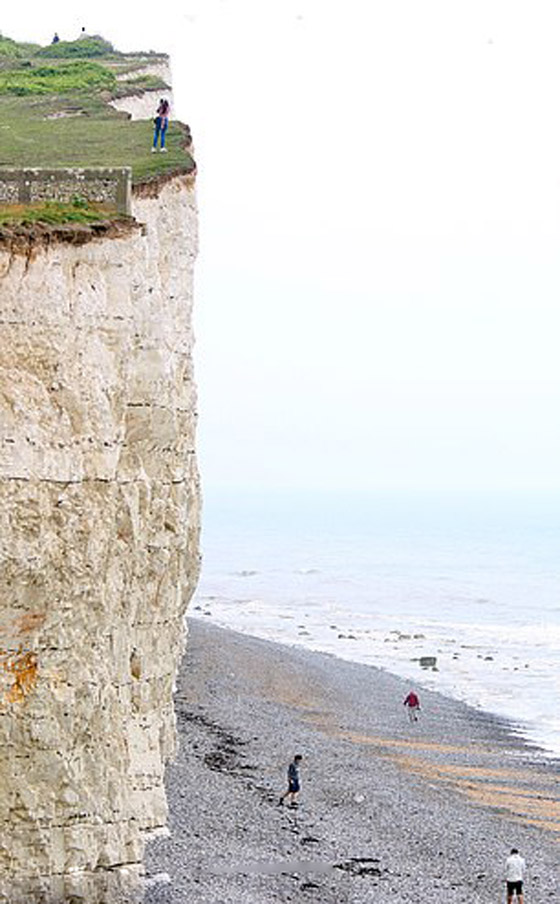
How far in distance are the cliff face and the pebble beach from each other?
3228mm

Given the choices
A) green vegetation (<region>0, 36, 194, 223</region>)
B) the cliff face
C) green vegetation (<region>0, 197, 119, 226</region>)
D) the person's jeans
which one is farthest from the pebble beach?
the person's jeans

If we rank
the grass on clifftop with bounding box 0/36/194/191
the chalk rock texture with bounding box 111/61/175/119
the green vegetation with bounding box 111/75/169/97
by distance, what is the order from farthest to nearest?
the green vegetation with bounding box 111/75/169/97 → the chalk rock texture with bounding box 111/61/175/119 → the grass on clifftop with bounding box 0/36/194/191

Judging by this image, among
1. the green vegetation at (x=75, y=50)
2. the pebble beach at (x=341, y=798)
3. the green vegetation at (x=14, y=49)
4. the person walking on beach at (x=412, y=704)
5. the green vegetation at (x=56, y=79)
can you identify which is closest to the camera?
the pebble beach at (x=341, y=798)

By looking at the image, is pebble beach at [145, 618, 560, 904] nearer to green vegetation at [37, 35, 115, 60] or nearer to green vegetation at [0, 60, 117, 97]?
green vegetation at [0, 60, 117, 97]

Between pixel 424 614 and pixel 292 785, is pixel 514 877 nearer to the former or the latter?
pixel 292 785

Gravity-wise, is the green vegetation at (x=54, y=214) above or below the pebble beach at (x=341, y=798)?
above

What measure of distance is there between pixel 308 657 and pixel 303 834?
3728 centimetres

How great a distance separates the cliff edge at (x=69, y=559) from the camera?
1939cm

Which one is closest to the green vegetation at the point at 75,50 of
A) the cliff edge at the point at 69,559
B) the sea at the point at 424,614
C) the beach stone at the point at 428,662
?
the sea at the point at 424,614

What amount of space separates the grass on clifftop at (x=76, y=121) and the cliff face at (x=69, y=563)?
6.11 metres

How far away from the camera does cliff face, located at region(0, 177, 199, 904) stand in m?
19.4

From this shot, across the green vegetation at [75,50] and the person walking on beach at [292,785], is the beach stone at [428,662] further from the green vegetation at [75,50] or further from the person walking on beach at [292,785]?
the person walking on beach at [292,785]

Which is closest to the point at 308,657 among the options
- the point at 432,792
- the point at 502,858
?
the point at 432,792

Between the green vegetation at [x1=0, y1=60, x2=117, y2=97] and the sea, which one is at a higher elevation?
the green vegetation at [x1=0, y1=60, x2=117, y2=97]
